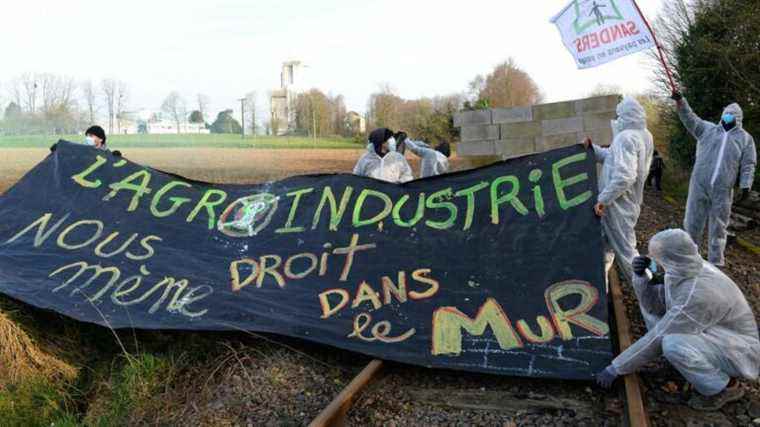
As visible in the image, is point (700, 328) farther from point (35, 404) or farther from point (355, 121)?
point (355, 121)

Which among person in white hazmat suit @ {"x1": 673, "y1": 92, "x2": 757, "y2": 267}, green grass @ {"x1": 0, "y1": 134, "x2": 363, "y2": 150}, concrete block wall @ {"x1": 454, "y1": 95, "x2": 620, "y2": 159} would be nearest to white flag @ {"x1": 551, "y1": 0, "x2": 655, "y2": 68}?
person in white hazmat suit @ {"x1": 673, "y1": 92, "x2": 757, "y2": 267}

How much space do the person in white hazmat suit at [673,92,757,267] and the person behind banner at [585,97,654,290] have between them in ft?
5.05

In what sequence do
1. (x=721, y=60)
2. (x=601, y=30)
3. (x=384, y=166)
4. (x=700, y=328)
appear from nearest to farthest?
1. (x=700, y=328)
2. (x=601, y=30)
3. (x=384, y=166)
4. (x=721, y=60)

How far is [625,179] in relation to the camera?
5.29 m

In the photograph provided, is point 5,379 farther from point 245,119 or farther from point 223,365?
point 245,119

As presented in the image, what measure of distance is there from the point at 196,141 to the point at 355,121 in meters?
16.8

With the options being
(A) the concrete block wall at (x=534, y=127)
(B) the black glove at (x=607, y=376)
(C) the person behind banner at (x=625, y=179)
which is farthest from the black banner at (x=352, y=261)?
(A) the concrete block wall at (x=534, y=127)

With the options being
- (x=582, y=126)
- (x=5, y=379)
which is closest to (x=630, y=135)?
(x=5, y=379)

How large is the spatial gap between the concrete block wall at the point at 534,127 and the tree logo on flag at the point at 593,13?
19.1ft

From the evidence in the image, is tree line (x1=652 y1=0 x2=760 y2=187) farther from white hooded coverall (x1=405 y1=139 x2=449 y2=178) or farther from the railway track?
the railway track

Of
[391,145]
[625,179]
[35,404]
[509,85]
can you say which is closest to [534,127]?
[391,145]

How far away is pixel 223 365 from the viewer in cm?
470

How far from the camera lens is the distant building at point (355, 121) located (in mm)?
52169

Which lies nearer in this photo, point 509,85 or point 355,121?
point 509,85
